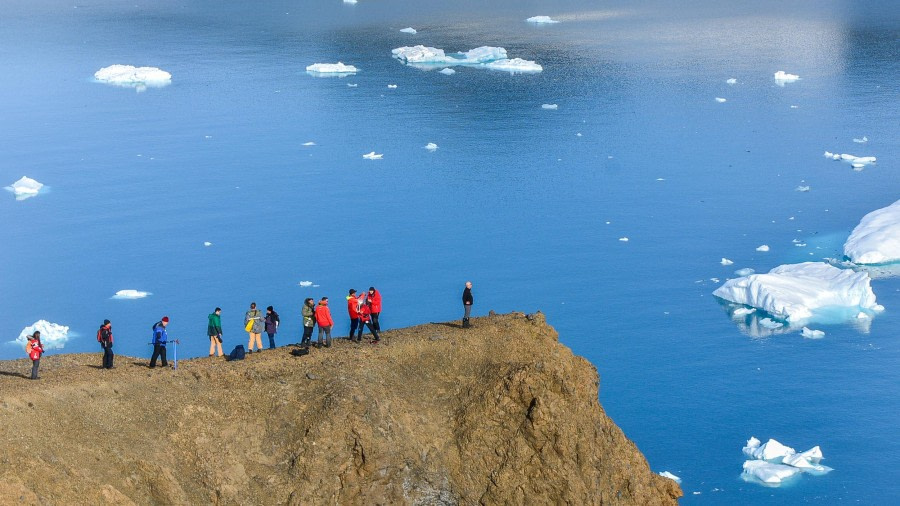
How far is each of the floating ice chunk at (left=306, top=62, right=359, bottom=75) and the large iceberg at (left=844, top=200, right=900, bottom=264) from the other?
50.5 m

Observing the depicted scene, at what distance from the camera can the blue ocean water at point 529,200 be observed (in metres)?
43.5

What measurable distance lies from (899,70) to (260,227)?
57250 mm

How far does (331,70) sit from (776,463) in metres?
64.4

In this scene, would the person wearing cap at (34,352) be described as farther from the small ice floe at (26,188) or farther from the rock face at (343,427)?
the small ice floe at (26,188)

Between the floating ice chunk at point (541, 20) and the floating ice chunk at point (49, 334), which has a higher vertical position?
the floating ice chunk at point (541, 20)

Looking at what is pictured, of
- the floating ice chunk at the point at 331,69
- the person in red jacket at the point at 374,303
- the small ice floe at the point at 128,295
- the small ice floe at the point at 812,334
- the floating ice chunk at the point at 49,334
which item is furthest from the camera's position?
the floating ice chunk at the point at 331,69

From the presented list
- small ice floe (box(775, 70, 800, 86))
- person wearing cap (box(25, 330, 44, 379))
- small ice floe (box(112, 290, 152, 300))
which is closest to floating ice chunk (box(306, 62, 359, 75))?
small ice floe (box(775, 70, 800, 86))

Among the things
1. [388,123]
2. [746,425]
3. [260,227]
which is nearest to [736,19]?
[388,123]

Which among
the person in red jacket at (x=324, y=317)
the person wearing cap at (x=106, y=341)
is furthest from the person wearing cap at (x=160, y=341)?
the person in red jacket at (x=324, y=317)

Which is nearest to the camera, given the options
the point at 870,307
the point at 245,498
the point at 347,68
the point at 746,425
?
the point at 245,498

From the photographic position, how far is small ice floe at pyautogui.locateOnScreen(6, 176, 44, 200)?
65375mm

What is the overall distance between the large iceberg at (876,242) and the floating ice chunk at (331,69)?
1989 inches

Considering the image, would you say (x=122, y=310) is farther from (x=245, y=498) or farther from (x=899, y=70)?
(x=899, y=70)

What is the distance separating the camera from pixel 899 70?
8994 centimetres
